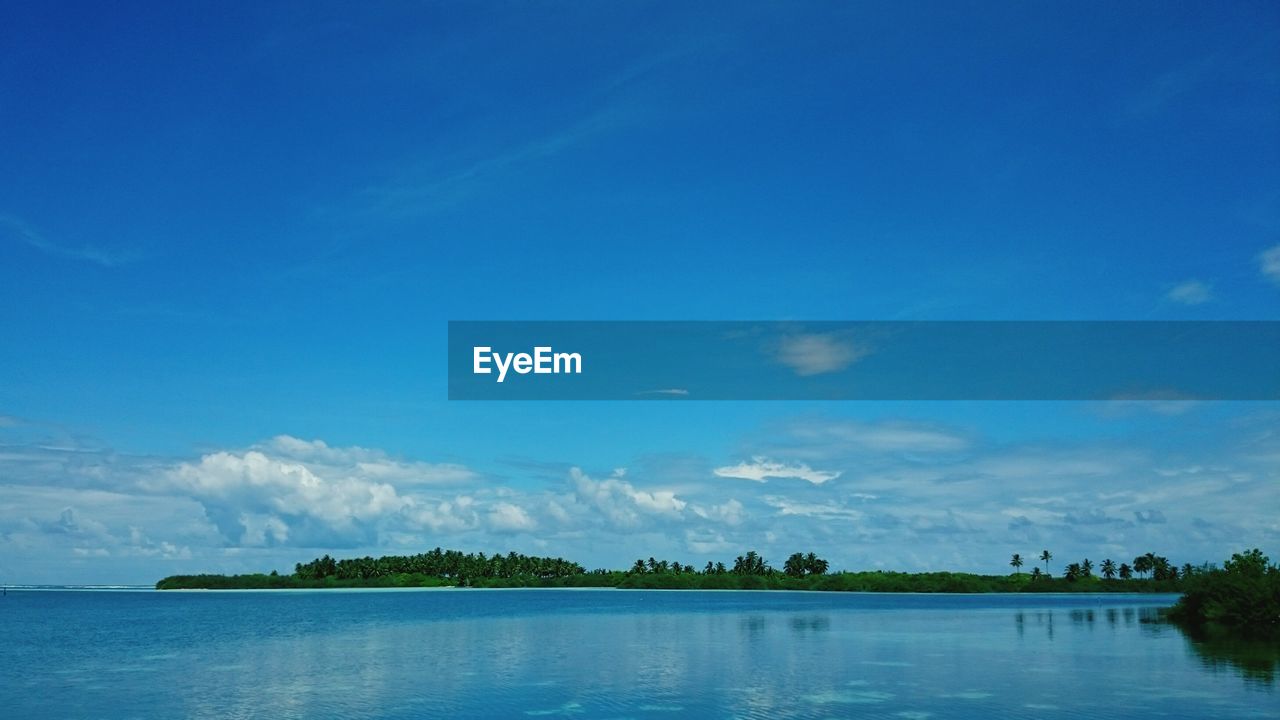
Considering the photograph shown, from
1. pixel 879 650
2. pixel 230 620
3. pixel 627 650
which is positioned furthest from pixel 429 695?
pixel 230 620

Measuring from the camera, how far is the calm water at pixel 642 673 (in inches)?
1426

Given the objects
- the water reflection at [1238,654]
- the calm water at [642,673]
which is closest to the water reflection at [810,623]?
the calm water at [642,673]

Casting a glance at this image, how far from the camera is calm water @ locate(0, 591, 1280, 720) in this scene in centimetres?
3622

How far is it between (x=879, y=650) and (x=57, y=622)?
9695 cm

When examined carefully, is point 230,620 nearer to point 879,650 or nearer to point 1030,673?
point 879,650

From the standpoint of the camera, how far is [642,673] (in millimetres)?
47125

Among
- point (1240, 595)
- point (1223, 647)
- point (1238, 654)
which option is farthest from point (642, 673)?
point (1240, 595)

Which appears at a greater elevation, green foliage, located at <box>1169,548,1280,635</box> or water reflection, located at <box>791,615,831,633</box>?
green foliage, located at <box>1169,548,1280,635</box>

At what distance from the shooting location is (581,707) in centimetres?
3616

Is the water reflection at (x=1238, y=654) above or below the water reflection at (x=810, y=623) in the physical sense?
above

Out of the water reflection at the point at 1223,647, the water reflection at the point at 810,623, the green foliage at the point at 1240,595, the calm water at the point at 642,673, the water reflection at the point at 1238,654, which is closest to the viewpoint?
the calm water at the point at 642,673

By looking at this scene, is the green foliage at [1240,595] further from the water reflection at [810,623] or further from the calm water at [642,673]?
the water reflection at [810,623]

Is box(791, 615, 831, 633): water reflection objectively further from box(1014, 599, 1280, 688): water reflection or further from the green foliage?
the green foliage

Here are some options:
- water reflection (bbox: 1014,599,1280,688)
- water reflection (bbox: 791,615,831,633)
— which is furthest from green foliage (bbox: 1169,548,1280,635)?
water reflection (bbox: 791,615,831,633)
